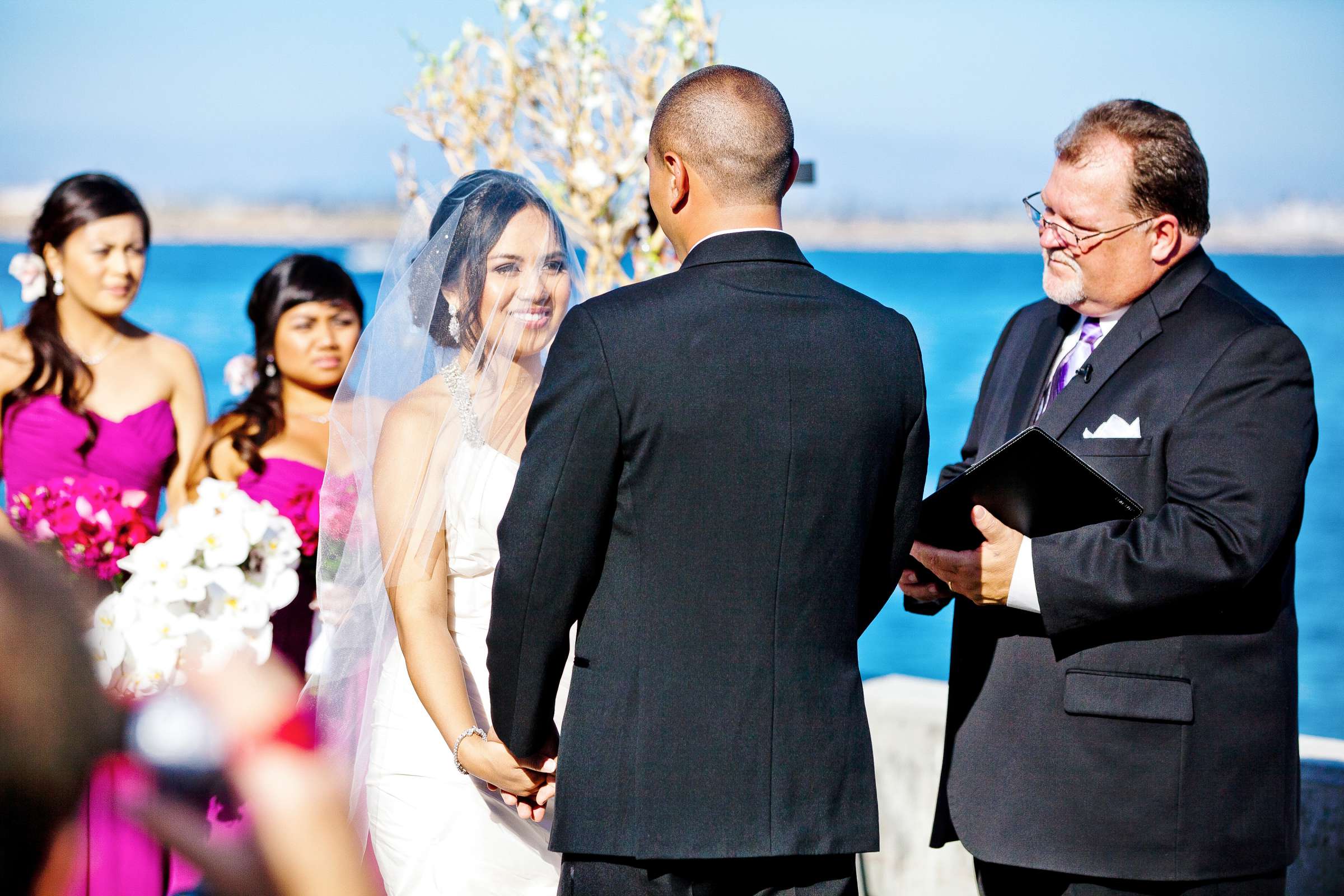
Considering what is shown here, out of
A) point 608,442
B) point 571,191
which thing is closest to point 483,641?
point 608,442

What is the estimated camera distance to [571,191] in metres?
4.38

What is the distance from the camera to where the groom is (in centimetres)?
189

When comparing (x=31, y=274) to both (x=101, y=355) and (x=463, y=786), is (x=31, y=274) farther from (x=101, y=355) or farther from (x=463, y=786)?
(x=463, y=786)

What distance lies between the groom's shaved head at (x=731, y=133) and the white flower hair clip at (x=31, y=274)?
3560 mm

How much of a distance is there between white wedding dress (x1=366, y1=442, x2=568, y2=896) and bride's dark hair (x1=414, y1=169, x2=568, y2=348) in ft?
0.87

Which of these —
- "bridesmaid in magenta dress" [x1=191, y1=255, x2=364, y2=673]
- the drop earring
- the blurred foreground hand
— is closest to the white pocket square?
the drop earring

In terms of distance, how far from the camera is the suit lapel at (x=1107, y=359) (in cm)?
259

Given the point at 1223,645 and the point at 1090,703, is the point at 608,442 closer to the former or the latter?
the point at 1090,703

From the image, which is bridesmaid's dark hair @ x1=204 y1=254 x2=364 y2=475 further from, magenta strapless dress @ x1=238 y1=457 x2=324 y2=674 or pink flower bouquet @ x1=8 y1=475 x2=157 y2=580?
pink flower bouquet @ x1=8 y1=475 x2=157 y2=580

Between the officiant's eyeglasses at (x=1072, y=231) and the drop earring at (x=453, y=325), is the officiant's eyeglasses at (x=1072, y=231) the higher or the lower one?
the higher one

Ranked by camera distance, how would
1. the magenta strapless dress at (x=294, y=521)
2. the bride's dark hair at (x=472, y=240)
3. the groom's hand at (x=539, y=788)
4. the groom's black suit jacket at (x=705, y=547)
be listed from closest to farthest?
the groom's black suit jacket at (x=705, y=547), the groom's hand at (x=539, y=788), the bride's dark hair at (x=472, y=240), the magenta strapless dress at (x=294, y=521)

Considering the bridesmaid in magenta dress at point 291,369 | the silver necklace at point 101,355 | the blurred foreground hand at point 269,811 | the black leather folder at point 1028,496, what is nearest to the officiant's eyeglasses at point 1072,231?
the black leather folder at point 1028,496

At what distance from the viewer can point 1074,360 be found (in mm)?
2789

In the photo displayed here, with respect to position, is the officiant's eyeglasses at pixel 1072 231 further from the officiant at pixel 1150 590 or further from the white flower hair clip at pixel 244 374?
the white flower hair clip at pixel 244 374
